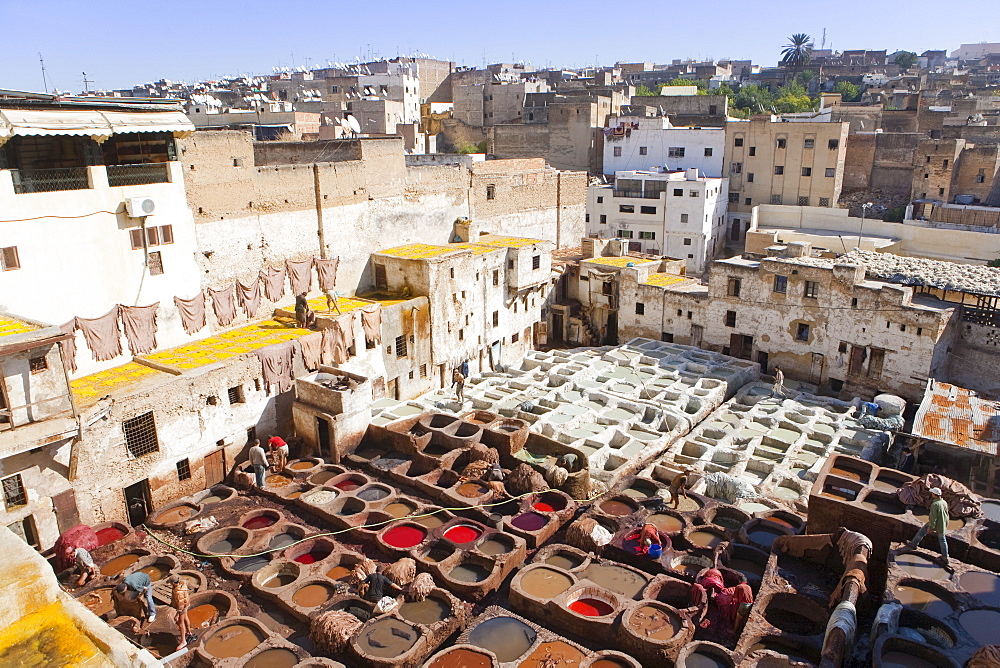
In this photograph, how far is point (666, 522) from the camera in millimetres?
18500

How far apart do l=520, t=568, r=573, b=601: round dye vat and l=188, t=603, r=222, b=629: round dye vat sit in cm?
660

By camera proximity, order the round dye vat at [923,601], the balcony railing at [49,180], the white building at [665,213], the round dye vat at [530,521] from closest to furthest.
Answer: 1. the round dye vat at [923,601]
2. the balcony railing at [49,180]
3. the round dye vat at [530,521]
4. the white building at [665,213]

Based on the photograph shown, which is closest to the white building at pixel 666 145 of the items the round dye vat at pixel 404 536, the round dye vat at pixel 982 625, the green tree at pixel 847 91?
the round dye vat at pixel 404 536

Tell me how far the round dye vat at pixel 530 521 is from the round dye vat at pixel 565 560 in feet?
4.09

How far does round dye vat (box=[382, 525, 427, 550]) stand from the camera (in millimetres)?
17688

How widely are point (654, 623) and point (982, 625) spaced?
576 centimetres

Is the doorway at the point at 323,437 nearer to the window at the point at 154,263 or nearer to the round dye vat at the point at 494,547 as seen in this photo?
the window at the point at 154,263

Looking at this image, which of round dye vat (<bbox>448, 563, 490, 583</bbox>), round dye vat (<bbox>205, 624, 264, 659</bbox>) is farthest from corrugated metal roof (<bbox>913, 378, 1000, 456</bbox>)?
round dye vat (<bbox>205, 624, 264, 659</bbox>)

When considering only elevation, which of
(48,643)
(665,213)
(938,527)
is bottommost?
(938,527)

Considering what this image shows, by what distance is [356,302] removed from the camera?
25844 mm

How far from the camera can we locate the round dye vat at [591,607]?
15.2 m

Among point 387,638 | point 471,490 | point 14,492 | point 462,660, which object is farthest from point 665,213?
point 14,492

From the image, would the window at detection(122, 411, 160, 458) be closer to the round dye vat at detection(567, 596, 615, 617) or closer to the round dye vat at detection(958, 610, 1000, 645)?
the round dye vat at detection(567, 596, 615, 617)

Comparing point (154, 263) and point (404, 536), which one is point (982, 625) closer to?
point (404, 536)
